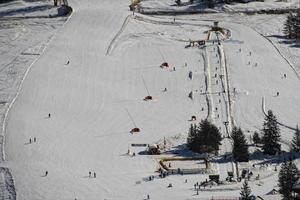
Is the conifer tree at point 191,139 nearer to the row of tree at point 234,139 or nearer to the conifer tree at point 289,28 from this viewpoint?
the row of tree at point 234,139

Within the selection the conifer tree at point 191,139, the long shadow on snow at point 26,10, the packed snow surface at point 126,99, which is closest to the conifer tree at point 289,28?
the packed snow surface at point 126,99

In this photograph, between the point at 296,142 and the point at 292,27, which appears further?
the point at 292,27

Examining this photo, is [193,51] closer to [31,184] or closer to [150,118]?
[150,118]

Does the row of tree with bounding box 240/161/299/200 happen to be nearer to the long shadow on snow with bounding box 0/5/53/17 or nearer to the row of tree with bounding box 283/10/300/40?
the row of tree with bounding box 283/10/300/40

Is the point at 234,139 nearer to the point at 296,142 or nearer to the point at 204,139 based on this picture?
the point at 204,139

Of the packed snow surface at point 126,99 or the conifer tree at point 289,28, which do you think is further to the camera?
the conifer tree at point 289,28

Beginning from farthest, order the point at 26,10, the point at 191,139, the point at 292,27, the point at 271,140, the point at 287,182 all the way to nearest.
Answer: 1. the point at 26,10
2. the point at 292,27
3. the point at 191,139
4. the point at 271,140
5. the point at 287,182

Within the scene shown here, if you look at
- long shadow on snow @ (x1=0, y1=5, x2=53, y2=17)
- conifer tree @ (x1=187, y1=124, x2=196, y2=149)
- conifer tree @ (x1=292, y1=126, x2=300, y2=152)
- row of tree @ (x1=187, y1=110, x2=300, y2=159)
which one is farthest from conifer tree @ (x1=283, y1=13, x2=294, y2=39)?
conifer tree @ (x1=187, y1=124, x2=196, y2=149)

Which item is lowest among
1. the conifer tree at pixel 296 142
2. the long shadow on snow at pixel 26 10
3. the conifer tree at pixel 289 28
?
the conifer tree at pixel 296 142

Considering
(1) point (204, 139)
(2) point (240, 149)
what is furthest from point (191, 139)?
(2) point (240, 149)
